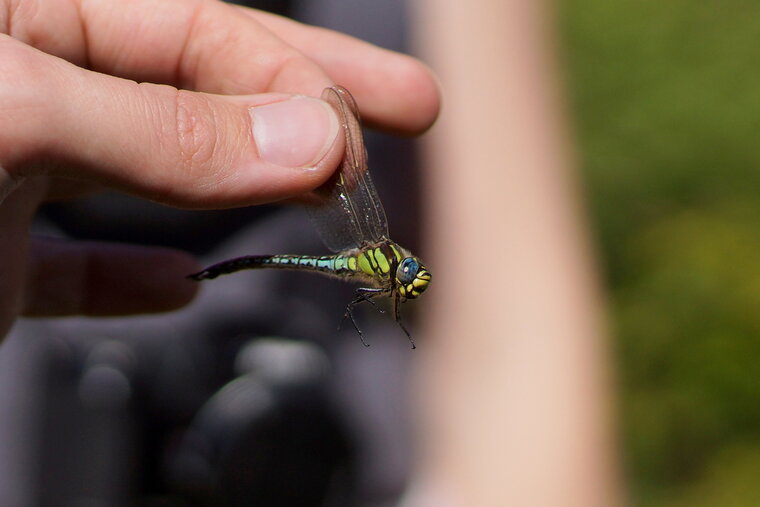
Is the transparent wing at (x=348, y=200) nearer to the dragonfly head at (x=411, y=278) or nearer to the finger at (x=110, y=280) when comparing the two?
the dragonfly head at (x=411, y=278)

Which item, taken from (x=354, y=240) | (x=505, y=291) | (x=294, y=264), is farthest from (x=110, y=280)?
(x=505, y=291)

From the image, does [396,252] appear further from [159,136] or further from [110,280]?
[110,280]

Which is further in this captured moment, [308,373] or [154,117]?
[308,373]

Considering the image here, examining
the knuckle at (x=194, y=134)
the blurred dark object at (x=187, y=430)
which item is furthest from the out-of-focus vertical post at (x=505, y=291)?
the knuckle at (x=194, y=134)

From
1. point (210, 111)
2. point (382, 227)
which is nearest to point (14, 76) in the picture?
point (210, 111)

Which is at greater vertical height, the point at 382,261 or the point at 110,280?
the point at 382,261

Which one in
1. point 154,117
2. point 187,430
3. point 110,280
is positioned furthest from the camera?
point 187,430

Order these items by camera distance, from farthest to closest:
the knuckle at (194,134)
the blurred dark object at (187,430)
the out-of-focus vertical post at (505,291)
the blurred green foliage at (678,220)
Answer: the blurred green foliage at (678,220)
the out-of-focus vertical post at (505,291)
the blurred dark object at (187,430)
the knuckle at (194,134)

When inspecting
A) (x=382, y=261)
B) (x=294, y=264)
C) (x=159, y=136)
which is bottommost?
(x=294, y=264)
